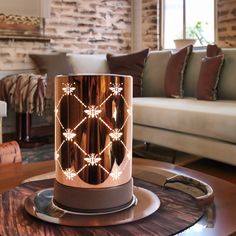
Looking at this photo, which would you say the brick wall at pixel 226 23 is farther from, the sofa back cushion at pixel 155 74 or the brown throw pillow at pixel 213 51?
the brown throw pillow at pixel 213 51

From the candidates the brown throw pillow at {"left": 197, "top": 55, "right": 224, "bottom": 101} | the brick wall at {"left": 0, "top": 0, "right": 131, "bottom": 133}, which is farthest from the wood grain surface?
the brick wall at {"left": 0, "top": 0, "right": 131, "bottom": 133}

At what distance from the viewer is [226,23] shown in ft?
13.6

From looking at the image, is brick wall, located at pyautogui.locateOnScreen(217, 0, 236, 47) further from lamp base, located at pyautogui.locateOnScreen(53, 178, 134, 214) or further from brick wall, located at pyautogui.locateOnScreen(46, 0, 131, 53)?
lamp base, located at pyautogui.locateOnScreen(53, 178, 134, 214)

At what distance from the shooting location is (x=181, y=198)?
85 centimetres

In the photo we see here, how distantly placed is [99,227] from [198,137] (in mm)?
1918

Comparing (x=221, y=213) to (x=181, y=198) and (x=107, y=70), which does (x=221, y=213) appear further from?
(x=107, y=70)

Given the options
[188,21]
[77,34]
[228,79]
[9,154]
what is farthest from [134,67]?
[9,154]

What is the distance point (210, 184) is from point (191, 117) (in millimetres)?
1534

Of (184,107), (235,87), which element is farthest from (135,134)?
(235,87)

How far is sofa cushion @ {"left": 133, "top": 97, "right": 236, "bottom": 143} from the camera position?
228 cm

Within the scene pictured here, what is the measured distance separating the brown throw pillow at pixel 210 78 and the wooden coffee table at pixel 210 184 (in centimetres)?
188

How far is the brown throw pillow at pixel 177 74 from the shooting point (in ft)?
11.0

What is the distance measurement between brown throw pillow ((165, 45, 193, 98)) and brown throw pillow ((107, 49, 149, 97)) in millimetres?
365

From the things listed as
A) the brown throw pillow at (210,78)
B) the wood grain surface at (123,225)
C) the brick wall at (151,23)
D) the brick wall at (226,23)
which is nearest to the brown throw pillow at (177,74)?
the brown throw pillow at (210,78)
